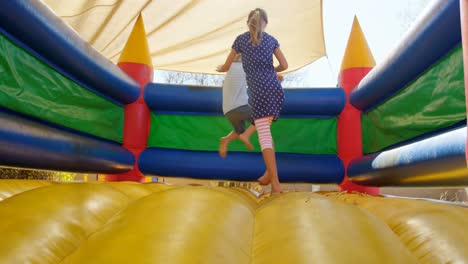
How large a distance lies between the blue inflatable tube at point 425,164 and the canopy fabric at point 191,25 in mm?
1748

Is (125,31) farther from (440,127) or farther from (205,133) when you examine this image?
(440,127)

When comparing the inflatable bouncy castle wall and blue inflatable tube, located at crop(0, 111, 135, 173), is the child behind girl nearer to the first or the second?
the inflatable bouncy castle wall

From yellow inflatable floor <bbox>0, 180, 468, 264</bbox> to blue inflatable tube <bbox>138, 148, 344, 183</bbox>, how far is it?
1644 millimetres

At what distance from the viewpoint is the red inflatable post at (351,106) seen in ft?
7.94

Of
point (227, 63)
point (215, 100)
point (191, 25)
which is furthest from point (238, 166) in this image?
point (191, 25)

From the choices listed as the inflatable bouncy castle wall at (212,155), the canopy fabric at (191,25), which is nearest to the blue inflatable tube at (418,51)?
the inflatable bouncy castle wall at (212,155)

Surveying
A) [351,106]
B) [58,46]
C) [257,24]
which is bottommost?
[351,106]

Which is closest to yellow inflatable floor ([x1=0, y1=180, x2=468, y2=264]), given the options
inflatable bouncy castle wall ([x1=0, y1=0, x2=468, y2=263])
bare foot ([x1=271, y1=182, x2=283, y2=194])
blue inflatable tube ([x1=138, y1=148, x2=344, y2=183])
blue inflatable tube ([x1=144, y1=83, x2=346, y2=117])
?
inflatable bouncy castle wall ([x1=0, y1=0, x2=468, y2=263])

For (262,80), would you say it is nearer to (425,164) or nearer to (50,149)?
(425,164)

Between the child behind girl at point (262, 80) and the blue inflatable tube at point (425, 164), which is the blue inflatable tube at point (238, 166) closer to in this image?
the blue inflatable tube at point (425, 164)

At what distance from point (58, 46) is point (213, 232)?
4.73 feet

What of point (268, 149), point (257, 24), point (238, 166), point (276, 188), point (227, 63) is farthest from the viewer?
point (238, 166)

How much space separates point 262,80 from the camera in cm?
174

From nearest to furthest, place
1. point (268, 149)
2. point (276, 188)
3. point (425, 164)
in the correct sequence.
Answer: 1. point (425, 164)
2. point (276, 188)
3. point (268, 149)
